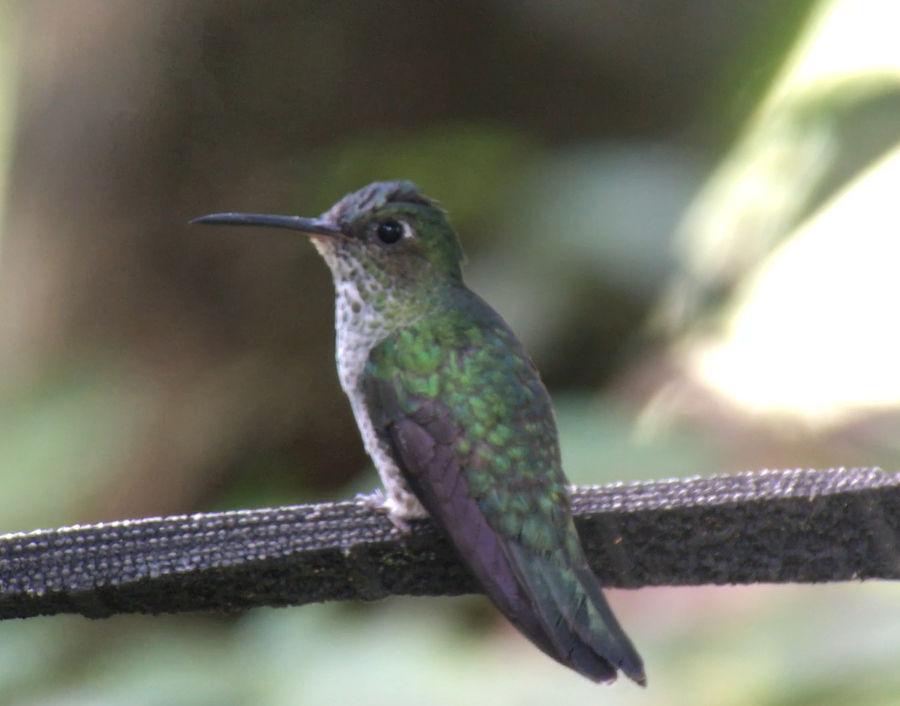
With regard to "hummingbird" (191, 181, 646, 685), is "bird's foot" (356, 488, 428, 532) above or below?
A: below

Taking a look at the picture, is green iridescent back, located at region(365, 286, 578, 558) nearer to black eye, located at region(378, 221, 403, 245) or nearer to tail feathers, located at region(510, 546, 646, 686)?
tail feathers, located at region(510, 546, 646, 686)

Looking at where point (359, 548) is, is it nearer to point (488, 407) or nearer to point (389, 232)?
point (488, 407)

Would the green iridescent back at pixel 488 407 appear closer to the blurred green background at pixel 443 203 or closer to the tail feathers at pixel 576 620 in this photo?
the tail feathers at pixel 576 620

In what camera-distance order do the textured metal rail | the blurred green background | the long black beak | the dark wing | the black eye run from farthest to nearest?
the blurred green background, the black eye, the long black beak, the dark wing, the textured metal rail

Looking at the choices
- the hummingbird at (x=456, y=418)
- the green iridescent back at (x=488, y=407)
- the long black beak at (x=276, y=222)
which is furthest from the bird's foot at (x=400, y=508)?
the long black beak at (x=276, y=222)

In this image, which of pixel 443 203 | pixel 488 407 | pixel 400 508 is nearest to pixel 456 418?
pixel 488 407

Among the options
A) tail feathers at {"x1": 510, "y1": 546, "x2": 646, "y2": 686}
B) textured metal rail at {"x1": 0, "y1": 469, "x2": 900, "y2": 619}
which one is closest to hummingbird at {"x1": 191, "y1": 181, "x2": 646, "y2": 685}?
tail feathers at {"x1": 510, "y1": 546, "x2": 646, "y2": 686}
